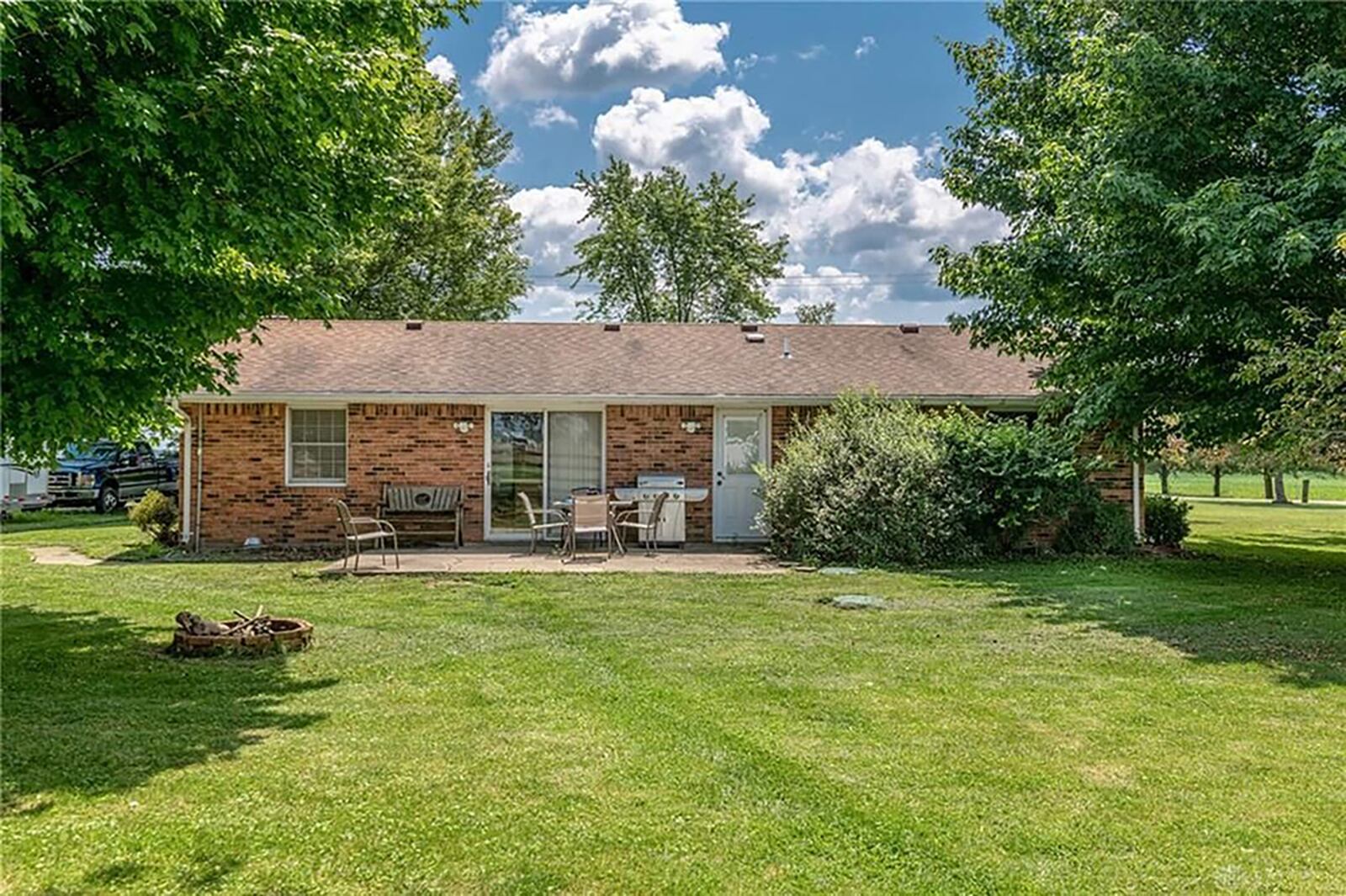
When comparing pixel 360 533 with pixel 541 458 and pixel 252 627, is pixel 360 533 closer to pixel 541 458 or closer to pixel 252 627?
pixel 541 458

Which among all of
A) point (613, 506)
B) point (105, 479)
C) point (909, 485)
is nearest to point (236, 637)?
point (613, 506)

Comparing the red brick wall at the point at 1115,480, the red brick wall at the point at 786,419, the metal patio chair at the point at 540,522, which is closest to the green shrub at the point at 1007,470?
the red brick wall at the point at 1115,480

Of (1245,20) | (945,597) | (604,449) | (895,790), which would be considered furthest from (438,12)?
(1245,20)

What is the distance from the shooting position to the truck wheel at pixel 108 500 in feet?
72.8

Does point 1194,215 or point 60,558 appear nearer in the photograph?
point 1194,215

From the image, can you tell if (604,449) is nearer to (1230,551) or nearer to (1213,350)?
(1213,350)

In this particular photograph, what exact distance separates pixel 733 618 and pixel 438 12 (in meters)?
5.90

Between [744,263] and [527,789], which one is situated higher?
[744,263]

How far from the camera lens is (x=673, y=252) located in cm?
3644

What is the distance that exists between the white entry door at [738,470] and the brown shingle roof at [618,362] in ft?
1.88

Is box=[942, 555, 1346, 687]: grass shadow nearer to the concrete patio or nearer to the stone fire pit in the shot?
the concrete patio

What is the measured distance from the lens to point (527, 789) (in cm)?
449

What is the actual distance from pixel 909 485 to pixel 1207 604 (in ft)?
12.7

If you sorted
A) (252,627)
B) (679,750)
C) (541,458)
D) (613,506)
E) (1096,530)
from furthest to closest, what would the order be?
(541,458) → (1096,530) → (613,506) → (252,627) → (679,750)
